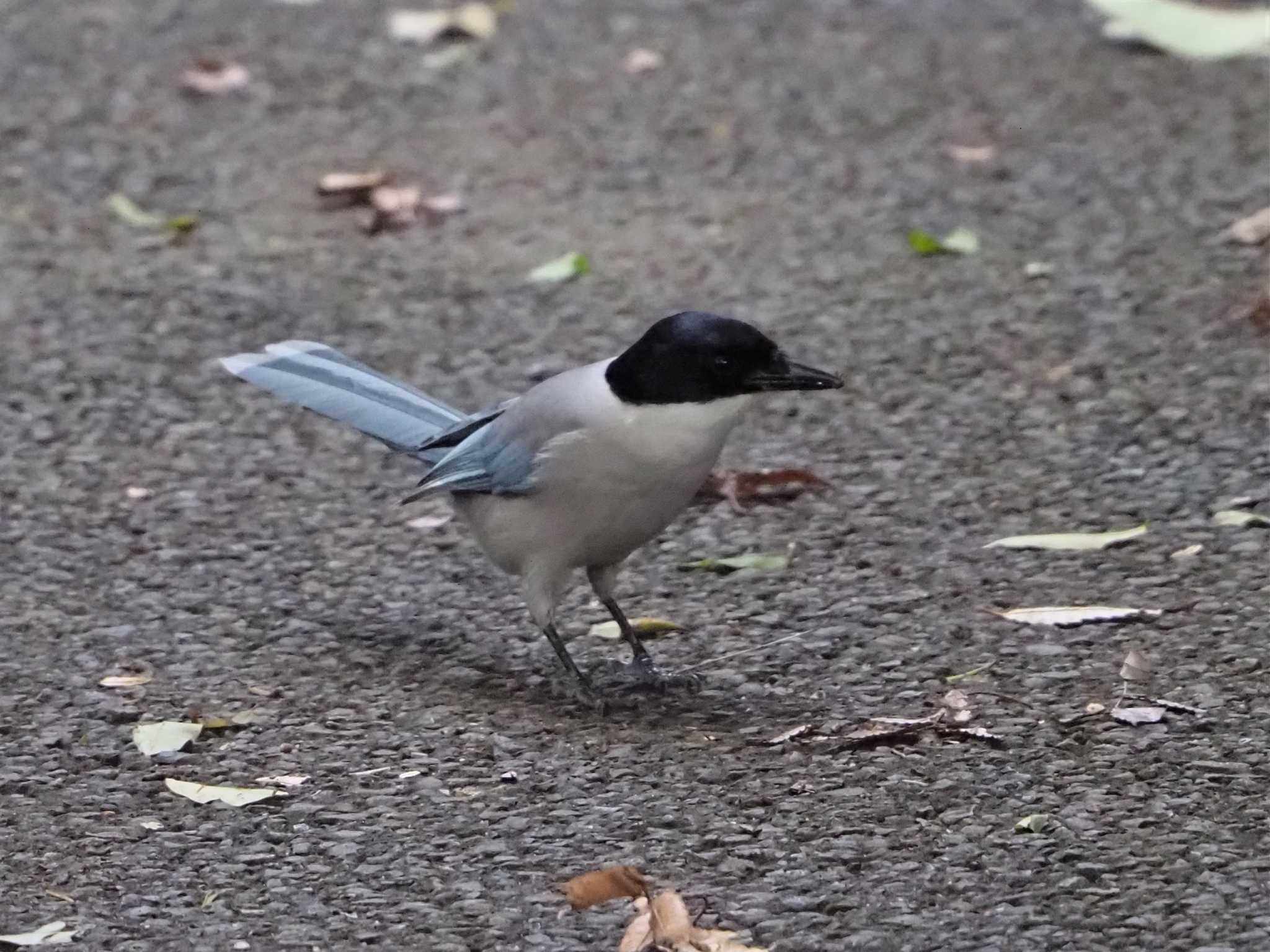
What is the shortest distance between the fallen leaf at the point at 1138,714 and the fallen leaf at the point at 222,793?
5.46ft

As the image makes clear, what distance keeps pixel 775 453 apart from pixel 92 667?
2091 mm

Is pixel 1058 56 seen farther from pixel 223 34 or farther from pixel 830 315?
pixel 223 34

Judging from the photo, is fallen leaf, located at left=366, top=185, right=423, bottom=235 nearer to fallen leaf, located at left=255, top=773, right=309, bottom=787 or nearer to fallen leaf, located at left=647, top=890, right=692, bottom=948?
fallen leaf, located at left=255, top=773, right=309, bottom=787

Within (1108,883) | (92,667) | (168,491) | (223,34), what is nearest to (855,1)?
(223,34)

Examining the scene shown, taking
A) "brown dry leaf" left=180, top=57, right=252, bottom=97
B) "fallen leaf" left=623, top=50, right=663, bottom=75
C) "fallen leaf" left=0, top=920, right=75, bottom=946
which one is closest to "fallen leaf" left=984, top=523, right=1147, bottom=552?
"fallen leaf" left=0, top=920, right=75, bottom=946

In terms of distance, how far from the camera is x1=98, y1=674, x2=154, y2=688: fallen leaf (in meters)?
4.61

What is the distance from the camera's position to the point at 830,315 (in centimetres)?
679

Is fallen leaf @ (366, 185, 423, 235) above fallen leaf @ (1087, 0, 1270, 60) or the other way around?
the other way around

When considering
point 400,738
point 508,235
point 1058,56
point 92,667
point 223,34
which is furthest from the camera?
point 223,34

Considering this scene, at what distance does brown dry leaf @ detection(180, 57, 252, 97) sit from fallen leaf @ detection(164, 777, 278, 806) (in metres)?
5.31

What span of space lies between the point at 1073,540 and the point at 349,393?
1798 millimetres

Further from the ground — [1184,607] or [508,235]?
[1184,607]

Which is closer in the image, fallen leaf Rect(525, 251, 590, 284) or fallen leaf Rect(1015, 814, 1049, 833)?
fallen leaf Rect(1015, 814, 1049, 833)

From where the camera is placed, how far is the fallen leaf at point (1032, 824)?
12.4 ft
